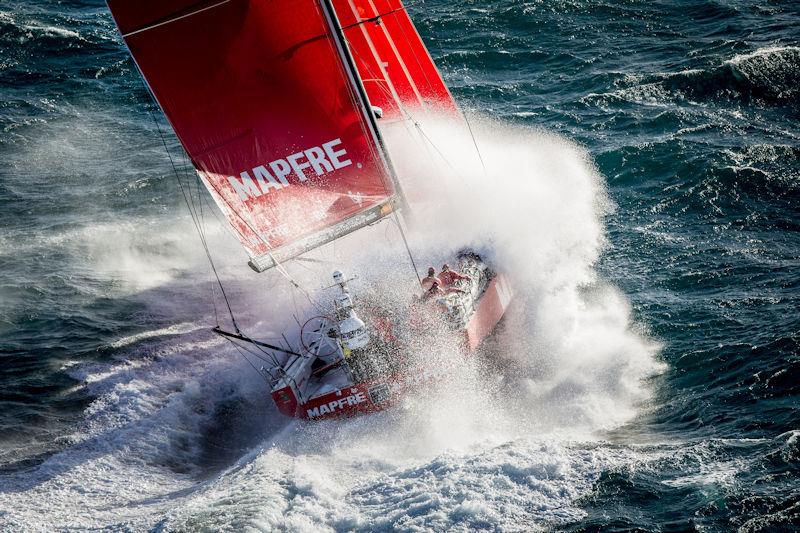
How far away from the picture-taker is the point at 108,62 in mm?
Answer: 26359

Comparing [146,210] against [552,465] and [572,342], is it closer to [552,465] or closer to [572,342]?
[572,342]

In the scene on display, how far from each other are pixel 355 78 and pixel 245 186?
2.58 meters

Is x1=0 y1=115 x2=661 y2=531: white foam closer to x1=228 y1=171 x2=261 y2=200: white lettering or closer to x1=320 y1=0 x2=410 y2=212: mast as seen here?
x1=320 y1=0 x2=410 y2=212: mast

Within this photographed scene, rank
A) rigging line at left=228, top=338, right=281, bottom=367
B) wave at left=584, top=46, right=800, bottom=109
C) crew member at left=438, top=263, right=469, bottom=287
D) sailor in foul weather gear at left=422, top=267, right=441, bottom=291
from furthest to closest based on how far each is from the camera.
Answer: wave at left=584, top=46, right=800, bottom=109 < crew member at left=438, top=263, right=469, bottom=287 < sailor in foul weather gear at left=422, top=267, right=441, bottom=291 < rigging line at left=228, top=338, right=281, bottom=367

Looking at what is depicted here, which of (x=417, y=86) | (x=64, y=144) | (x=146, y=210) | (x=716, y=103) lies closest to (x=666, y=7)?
(x=716, y=103)

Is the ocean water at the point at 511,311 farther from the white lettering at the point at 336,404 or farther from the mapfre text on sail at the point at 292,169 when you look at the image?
the mapfre text on sail at the point at 292,169

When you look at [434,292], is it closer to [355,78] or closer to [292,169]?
[292,169]

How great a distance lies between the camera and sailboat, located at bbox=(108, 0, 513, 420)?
11.1 m

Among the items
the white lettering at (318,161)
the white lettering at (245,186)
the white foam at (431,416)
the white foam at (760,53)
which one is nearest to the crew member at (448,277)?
the white foam at (431,416)

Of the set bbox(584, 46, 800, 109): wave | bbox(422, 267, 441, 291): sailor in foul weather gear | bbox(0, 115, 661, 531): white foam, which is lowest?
bbox(0, 115, 661, 531): white foam

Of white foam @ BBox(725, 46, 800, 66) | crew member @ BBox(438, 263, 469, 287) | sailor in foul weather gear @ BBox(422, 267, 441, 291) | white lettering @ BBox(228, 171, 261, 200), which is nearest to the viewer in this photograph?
white lettering @ BBox(228, 171, 261, 200)

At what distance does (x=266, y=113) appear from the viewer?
38.0 ft

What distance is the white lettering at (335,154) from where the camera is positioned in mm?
11805

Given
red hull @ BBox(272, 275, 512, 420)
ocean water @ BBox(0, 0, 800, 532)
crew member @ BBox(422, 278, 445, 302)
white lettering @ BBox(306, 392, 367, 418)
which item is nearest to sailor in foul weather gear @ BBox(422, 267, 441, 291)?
crew member @ BBox(422, 278, 445, 302)
